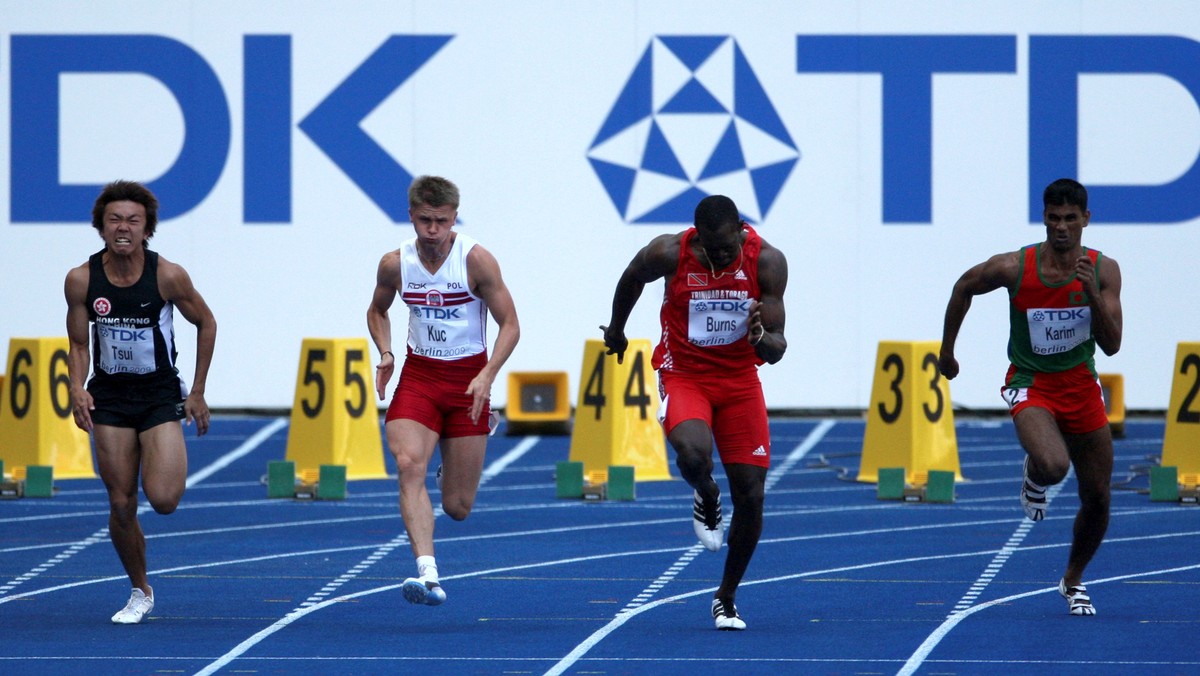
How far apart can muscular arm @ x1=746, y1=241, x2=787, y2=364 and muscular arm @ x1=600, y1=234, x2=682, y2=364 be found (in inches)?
15.5

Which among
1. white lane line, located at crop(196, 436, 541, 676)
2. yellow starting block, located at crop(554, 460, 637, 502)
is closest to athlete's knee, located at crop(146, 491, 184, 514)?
white lane line, located at crop(196, 436, 541, 676)

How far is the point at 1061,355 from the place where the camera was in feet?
29.0

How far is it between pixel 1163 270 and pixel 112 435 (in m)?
12.7

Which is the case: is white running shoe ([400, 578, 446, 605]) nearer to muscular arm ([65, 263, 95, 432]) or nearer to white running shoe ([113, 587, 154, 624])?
white running shoe ([113, 587, 154, 624])

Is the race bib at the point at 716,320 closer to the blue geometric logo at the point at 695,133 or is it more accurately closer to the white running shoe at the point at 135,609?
the white running shoe at the point at 135,609

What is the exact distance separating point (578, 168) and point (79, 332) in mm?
10455

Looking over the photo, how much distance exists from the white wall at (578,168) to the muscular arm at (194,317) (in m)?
9.86

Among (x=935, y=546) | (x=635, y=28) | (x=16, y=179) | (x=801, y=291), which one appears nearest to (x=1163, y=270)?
(x=801, y=291)

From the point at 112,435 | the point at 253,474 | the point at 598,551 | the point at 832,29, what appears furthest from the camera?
the point at 832,29

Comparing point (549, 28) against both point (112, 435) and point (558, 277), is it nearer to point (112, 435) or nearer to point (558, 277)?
point (558, 277)

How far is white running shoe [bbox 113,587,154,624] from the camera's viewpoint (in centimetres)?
852

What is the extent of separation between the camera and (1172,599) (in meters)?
9.23

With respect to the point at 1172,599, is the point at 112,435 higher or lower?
higher

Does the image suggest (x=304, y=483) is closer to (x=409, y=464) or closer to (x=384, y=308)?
(x=384, y=308)
